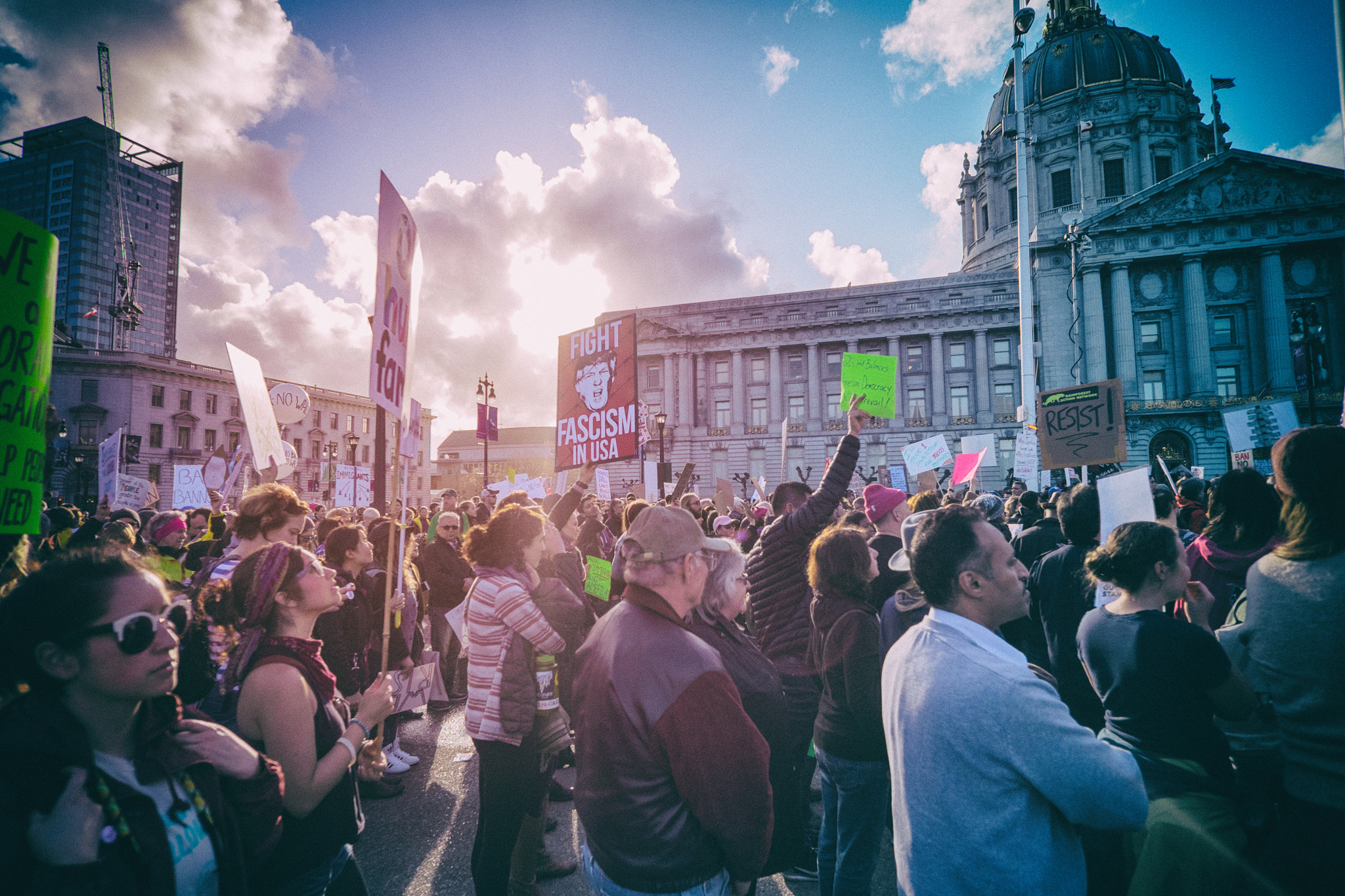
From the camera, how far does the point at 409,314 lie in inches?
127

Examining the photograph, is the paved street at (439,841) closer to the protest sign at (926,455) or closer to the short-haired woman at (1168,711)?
the short-haired woman at (1168,711)

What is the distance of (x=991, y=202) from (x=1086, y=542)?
5790 centimetres

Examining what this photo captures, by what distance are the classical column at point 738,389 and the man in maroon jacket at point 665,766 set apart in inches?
1937

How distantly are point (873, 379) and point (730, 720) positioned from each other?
7.16 metres

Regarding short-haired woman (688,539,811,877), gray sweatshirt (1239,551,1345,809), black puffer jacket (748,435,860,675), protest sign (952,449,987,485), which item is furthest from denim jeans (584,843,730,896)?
protest sign (952,449,987,485)

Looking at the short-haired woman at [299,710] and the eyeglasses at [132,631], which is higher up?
the eyeglasses at [132,631]

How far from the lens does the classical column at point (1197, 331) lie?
34.6m

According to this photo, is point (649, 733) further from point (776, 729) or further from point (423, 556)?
point (423, 556)

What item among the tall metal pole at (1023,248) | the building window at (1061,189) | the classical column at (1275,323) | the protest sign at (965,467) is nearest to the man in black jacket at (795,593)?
the protest sign at (965,467)

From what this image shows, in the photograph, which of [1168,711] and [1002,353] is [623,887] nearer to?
[1168,711]

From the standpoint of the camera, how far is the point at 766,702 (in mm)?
2406

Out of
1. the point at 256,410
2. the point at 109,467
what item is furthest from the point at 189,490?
the point at 256,410

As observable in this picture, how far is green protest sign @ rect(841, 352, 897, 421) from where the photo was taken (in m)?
7.57

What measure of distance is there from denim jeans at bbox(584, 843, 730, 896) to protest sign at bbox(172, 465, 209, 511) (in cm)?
1120
